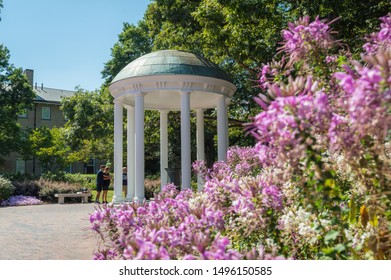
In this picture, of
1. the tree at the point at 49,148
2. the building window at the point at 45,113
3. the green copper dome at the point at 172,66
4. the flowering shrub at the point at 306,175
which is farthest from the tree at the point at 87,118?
the flowering shrub at the point at 306,175

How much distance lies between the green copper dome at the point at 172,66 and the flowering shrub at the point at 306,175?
9.14 m

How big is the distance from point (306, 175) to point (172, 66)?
11051 millimetres

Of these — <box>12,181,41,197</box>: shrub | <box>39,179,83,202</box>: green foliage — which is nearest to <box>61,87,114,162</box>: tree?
<box>39,179,83,202</box>: green foliage

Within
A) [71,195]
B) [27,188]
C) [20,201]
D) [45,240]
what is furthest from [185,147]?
[27,188]

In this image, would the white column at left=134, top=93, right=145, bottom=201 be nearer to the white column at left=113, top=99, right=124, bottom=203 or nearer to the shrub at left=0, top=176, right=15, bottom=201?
the white column at left=113, top=99, right=124, bottom=203

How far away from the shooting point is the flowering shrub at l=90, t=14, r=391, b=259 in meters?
2.34

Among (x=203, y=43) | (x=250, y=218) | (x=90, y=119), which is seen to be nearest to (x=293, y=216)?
(x=250, y=218)

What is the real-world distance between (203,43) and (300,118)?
14.8 m

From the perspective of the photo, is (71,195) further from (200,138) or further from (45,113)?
(45,113)

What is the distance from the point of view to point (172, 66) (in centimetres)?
1361

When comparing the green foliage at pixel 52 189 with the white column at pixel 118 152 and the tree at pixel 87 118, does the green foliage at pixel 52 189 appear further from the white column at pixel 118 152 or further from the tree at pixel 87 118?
the white column at pixel 118 152

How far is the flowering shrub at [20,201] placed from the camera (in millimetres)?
19161

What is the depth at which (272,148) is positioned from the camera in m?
2.67
